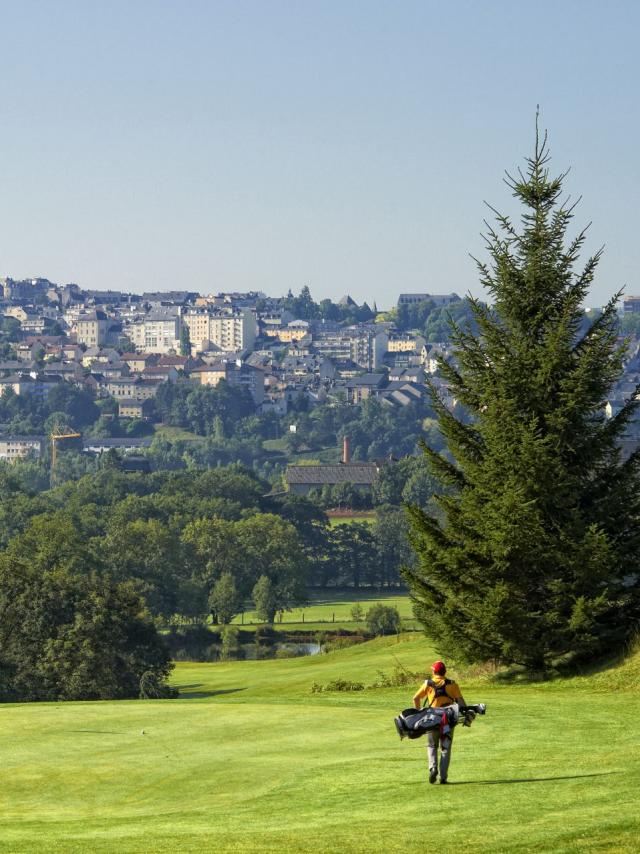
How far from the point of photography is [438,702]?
17594 mm

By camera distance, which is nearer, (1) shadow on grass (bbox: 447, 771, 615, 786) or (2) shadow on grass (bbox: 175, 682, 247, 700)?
(1) shadow on grass (bbox: 447, 771, 615, 786)

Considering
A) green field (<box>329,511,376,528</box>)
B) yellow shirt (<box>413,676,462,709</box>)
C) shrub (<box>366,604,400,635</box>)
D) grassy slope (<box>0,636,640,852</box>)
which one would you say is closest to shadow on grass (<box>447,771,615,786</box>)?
grassy slope (<box>0,636,640,852</box>)

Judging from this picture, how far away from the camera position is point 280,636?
10781 centimetres

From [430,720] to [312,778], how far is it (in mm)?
1908

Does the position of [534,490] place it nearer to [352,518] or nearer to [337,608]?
[337,608]

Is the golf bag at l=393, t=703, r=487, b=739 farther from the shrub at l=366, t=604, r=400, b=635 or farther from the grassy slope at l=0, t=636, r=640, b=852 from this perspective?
the shrub at l=366, t=604, r=400, b=635

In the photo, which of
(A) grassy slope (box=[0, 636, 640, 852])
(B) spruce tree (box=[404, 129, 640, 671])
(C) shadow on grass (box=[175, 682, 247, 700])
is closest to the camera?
(A) grassy slope (box=[0, 636, 640, 852])

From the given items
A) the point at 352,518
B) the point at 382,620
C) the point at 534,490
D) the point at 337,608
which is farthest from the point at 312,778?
the point at 352,518

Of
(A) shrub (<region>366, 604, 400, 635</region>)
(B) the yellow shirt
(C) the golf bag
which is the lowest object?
(A) shrub (<region>366, 604, 400, 635</region>)

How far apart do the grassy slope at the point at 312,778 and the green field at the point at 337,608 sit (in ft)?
275

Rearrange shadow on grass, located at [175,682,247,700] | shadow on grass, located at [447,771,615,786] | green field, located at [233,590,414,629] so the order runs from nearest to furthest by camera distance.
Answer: shadow on grass, located at [447,771,615,786] < shadow on grass, located at [175,682,247,700] < green field, located at [233,590,414,629]

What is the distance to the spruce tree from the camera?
2916 cm

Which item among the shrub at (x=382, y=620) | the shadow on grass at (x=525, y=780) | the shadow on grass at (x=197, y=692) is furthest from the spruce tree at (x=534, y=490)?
the shrub at (x=382, y=620)

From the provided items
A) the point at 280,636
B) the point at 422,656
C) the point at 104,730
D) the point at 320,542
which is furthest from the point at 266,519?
the point at 104,730
